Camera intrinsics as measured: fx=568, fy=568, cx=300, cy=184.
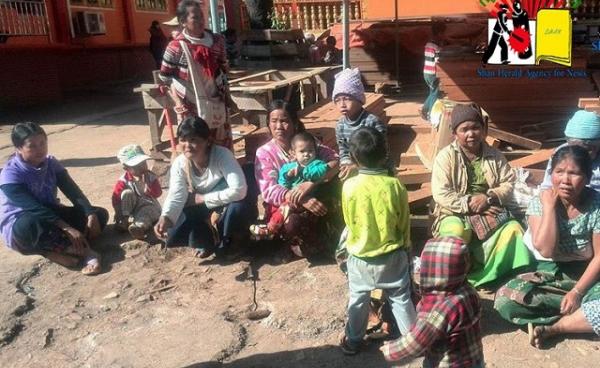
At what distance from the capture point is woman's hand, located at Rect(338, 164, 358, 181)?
4383mm

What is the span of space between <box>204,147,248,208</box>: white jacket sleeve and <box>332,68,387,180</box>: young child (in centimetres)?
79

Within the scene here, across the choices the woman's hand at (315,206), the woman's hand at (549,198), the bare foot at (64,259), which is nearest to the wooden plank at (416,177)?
the woman's hand at (315,206)

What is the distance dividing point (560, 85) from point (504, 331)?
15.1ft

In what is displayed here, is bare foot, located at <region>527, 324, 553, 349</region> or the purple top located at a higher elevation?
the purple top

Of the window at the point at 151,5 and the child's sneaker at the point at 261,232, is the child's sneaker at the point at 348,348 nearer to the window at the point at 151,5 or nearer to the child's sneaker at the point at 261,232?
the child's sneaker at the point at 261,232

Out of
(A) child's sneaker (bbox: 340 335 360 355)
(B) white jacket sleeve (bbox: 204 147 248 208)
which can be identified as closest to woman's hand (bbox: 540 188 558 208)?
(A) child's sneaker (bbox: 340 335 360 355)

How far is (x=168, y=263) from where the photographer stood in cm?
465

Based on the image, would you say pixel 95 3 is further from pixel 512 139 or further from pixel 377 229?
pixel 377 229

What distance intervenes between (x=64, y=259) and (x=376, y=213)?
2885 mm

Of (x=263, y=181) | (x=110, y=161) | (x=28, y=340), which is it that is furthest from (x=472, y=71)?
(x=28, y=340)

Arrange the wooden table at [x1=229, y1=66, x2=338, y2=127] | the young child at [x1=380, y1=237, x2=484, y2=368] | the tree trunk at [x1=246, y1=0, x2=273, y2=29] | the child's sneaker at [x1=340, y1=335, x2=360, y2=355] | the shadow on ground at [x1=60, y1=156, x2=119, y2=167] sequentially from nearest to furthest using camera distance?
the young child at [x1=380, y1=237, x2=484, y2=368]
the child's sneaker at [x1=340, y1=335, x2=360, y2=355]
the wooden table at [x1=229, y1=66, x2=338, y2=127]
the shadow on ground at [x1=60, y1=156, x2=119, y2=167]
the tree trunk at [x1=246, y1=0, x2=273, y2=29]

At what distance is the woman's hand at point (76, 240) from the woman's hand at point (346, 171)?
2124 mm

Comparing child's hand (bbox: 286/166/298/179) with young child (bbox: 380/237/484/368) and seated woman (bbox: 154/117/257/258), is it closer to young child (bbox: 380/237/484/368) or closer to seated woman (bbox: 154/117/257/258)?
seated woman (bbox: 154/117/257/258)

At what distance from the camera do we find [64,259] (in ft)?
15.1
